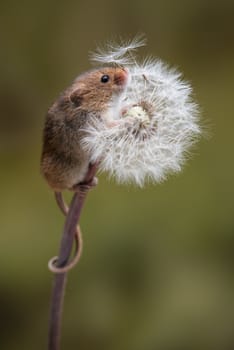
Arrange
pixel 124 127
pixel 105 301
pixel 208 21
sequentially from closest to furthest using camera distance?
pixel 124 127
pixel 105 301
pixel 208 21

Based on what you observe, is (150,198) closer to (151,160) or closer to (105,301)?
(105,301)

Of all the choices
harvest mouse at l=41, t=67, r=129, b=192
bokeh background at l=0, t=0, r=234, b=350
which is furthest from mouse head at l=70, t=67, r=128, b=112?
bokeh background at l=0, t=0, r=234, b=350

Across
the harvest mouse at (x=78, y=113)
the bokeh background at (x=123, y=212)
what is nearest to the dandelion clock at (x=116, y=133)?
the harvest mouse at (x=78, y=113)

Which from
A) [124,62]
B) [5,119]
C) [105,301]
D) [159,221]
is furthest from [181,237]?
[124,62]

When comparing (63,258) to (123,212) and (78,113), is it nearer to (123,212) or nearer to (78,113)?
(78,113)

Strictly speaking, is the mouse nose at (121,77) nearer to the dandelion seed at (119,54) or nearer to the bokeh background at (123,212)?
the dandelion seed at (119,54)

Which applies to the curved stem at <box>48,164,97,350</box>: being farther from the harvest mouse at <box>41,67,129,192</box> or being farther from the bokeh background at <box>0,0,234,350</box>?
the bokeh background at <box>0,0,234,350</box>

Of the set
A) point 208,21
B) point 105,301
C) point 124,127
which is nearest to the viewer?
point 124,127
